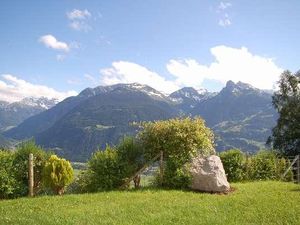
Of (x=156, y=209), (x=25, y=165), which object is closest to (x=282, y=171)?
(x=156, y=209)

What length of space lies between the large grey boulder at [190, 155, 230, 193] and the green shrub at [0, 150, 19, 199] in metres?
10.3

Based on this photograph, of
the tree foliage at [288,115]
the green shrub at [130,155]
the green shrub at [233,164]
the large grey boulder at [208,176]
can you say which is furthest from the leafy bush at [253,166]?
the tree foliage at [288,115]

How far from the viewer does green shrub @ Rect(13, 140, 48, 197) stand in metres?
22.7

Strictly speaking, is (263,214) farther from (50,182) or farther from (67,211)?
(50,182)

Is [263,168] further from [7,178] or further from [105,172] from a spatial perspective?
[7,178]

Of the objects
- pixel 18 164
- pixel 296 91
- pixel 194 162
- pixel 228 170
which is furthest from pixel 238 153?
pixel 296 91

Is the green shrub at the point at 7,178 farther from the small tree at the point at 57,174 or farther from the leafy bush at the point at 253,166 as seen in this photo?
the leafy bush at the point at 253,166

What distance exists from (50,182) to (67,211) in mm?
6434

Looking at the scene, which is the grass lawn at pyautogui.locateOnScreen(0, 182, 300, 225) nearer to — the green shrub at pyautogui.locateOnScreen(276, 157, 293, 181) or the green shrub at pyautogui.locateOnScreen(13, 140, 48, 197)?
the green shrub at pyautogui.locateOnScreen(13, 140, 48, 197)

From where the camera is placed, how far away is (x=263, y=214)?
1639cm

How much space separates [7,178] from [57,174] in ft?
8.85

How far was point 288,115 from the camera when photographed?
61344mm

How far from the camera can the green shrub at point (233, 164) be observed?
31688 mm

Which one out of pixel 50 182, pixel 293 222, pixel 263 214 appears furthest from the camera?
pixel 50 182
